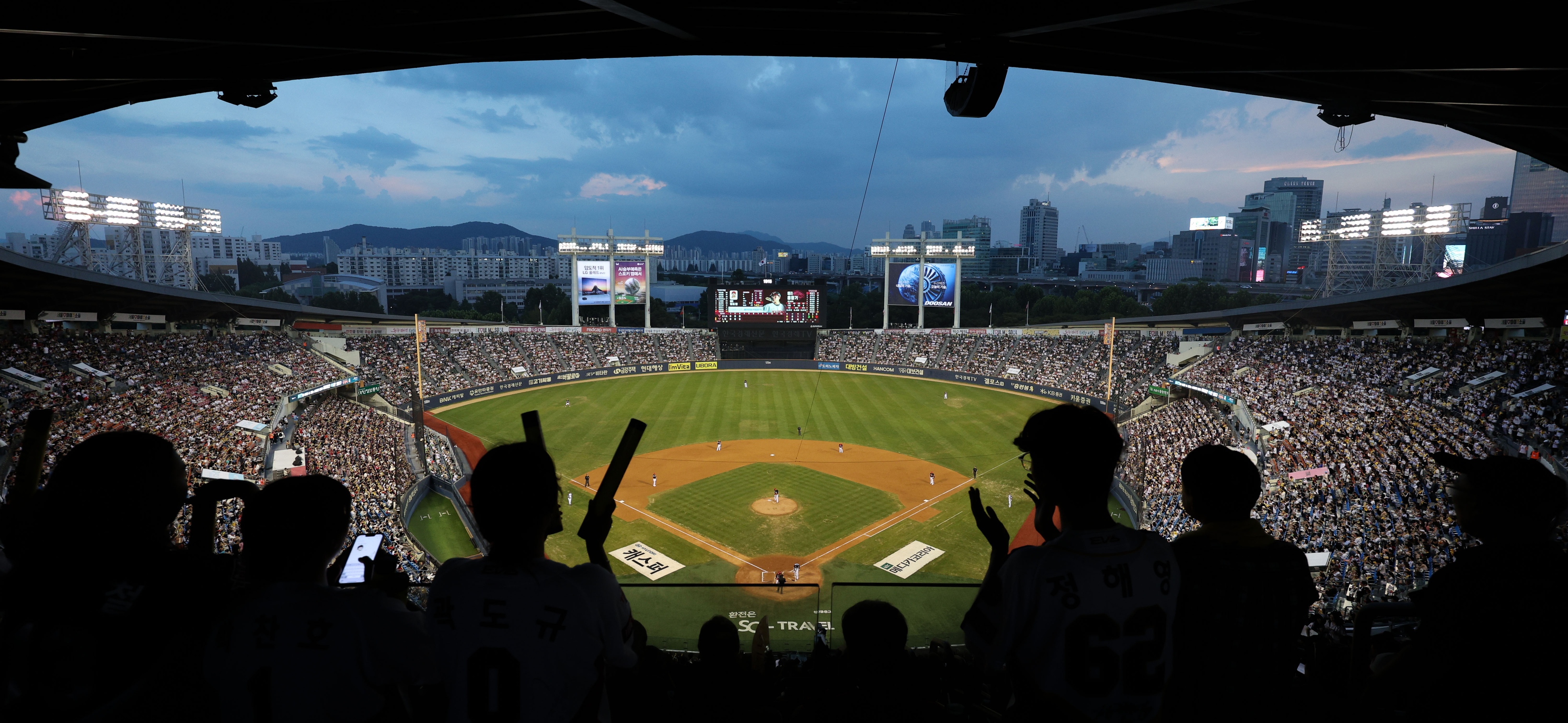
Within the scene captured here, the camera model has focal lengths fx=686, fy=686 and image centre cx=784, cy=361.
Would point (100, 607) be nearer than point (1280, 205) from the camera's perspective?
Yes

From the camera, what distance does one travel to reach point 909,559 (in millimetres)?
21453

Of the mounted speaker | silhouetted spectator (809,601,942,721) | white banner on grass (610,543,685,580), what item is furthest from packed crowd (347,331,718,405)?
silhouetted spectator (809,601,942,721)

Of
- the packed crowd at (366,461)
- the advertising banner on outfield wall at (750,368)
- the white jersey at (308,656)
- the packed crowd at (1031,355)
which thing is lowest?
the advertising banner on outfield wall at (750,368)

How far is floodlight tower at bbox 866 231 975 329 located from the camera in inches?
2704

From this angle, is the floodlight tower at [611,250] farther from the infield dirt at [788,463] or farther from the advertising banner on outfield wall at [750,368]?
the infield dirt at [788,463]

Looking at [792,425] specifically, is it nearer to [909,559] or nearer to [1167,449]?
[909,559]

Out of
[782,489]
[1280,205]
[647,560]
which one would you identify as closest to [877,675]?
[647,560]

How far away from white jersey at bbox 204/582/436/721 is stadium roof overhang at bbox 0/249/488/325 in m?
23.1

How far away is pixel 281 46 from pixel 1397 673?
10.4 m

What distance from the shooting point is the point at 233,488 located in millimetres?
3053

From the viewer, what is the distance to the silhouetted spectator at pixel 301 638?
2.20m

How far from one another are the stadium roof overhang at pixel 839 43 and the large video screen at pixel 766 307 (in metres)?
54.3

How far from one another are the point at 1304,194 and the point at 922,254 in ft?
560

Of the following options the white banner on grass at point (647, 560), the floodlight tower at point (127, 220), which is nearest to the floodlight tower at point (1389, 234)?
the white banner on grass at point (647, 560)
